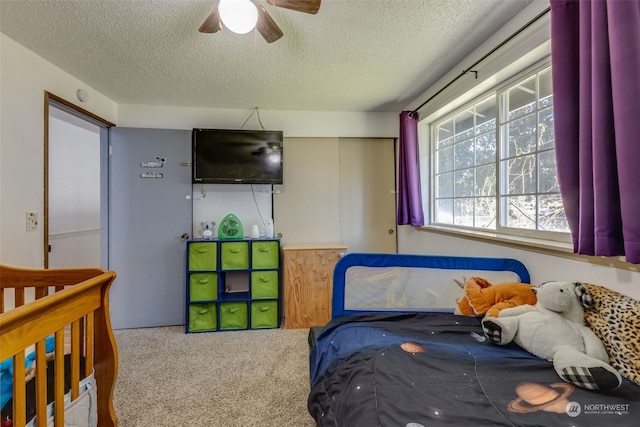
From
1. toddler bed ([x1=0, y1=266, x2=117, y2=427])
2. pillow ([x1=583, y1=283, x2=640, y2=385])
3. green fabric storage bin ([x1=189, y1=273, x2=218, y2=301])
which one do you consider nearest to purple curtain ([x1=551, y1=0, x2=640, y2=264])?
pillow ([x1=583, y1=283, x2=640, y2=385])

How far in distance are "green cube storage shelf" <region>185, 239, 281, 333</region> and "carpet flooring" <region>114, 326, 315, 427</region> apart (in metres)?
0.12

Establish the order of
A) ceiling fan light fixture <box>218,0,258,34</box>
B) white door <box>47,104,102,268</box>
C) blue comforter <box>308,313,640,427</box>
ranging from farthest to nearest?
white door <box>47,104,102,268</box> → ceiling fan light fixture <box>218,0,258,34</box> → blue comforter <box>308,313,640,427</box>

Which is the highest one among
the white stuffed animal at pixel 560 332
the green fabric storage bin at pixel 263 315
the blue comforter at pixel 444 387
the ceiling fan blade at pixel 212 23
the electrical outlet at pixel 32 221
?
the ceiling fan blade at pixel 212 23

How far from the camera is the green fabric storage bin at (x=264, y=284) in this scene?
2750mm

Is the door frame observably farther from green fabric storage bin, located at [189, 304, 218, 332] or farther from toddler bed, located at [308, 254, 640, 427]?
toddler bed, located at [308, 254, 640, 427]

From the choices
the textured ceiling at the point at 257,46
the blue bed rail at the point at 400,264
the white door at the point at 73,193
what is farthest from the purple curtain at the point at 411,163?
the white door at the point at 73,193

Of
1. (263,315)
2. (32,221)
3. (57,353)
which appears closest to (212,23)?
(57,353)

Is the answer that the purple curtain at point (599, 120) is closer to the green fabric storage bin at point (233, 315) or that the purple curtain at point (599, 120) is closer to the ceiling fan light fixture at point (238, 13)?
the ceiling fan light fixture at point (238, 13)

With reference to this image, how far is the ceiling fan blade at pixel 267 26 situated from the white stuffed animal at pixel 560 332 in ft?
5.98

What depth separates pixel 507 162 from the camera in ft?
6.00

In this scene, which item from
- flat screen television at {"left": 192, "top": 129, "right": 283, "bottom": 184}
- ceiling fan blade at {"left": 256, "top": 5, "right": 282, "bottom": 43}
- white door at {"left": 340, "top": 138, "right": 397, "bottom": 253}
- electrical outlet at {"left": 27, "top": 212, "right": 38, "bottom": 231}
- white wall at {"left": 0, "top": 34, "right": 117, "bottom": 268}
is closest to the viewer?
ceiling fan blade at {"left": 256, "top": 5, "right": 282, "bottom": 43}

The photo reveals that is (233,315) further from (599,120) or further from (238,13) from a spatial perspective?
(599,120)

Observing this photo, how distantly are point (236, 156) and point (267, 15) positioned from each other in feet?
5.36

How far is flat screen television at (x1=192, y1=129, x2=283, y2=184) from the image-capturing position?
2.81 metres
